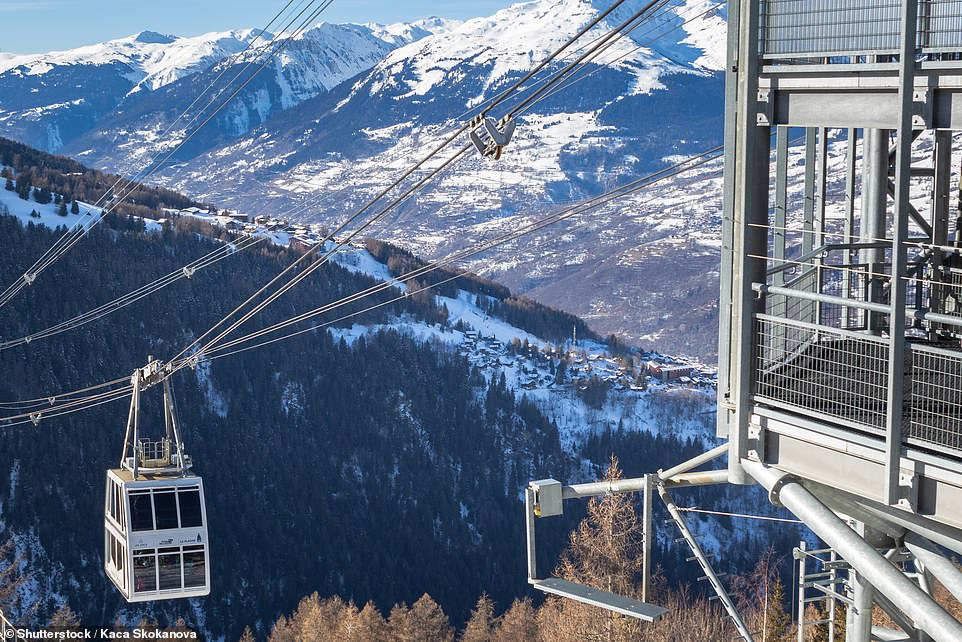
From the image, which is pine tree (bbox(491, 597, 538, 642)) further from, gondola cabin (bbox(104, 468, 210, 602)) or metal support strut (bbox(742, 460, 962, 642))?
metal support strut (bbox(742, 460, 962, 642))

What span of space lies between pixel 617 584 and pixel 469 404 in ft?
442

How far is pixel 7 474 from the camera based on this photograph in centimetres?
13188

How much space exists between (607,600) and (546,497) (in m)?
1.38

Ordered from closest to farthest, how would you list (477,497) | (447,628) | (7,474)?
(447,628), (7,474), (477,497)

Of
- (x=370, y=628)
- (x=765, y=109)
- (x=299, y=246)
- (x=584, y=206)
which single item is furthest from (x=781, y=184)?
(x=299, y=246)

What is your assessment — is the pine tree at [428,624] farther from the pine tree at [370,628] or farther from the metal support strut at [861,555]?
the metal support strut at [861,555]

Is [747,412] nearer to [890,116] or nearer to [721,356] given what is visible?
[721,356]

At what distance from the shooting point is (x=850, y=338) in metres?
9.22

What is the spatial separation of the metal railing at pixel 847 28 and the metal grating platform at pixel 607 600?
169 inches

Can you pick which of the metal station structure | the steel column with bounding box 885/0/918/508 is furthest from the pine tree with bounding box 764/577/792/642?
the steel column with bounding box 885/0/918/508

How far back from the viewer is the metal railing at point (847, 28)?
8.50 metres

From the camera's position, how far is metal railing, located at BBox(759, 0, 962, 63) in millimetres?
8500

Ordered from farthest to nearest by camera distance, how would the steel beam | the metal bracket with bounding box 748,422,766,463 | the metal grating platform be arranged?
the metal grating platform < the metal bracket with bounding box 748,422,766,463 < the steel beam

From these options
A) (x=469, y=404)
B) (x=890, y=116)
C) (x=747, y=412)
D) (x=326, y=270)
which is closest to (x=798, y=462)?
(x=747, y=412)
